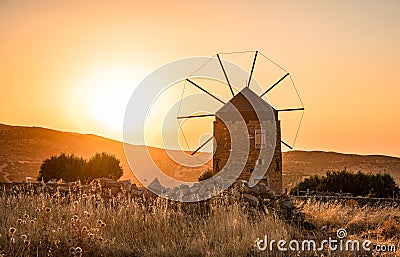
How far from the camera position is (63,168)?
27250 millimetres

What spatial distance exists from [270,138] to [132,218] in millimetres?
17395

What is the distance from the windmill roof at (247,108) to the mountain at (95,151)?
533 inches

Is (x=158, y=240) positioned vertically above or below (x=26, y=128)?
below

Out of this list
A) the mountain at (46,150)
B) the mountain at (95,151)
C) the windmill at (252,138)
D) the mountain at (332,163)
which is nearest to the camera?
the windmill at (252,138)

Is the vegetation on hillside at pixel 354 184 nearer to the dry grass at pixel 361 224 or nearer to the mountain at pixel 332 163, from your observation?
the dry grass at pixel 361 224

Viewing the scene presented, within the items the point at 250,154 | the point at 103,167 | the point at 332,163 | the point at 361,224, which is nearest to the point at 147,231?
the point at 361,224

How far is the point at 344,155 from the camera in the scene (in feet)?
196

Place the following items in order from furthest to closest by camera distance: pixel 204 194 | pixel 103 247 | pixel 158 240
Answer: pixel 204 194 < pixel 158 240 < pixel 103 247

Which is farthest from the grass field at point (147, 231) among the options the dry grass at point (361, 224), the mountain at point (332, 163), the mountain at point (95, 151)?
the mountain at point (332, 163)

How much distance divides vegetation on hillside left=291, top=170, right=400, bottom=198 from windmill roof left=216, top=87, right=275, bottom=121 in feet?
12.1

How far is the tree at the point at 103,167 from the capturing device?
27.5 meters

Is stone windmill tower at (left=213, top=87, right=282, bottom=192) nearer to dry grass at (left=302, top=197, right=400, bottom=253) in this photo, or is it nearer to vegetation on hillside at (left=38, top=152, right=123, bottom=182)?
vegetation on hillside at (left=38, top=152, right=123, bottom=182)

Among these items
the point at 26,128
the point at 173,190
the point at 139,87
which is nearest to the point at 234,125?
the point at 139,87

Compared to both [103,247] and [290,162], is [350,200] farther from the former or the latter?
[290,162]
